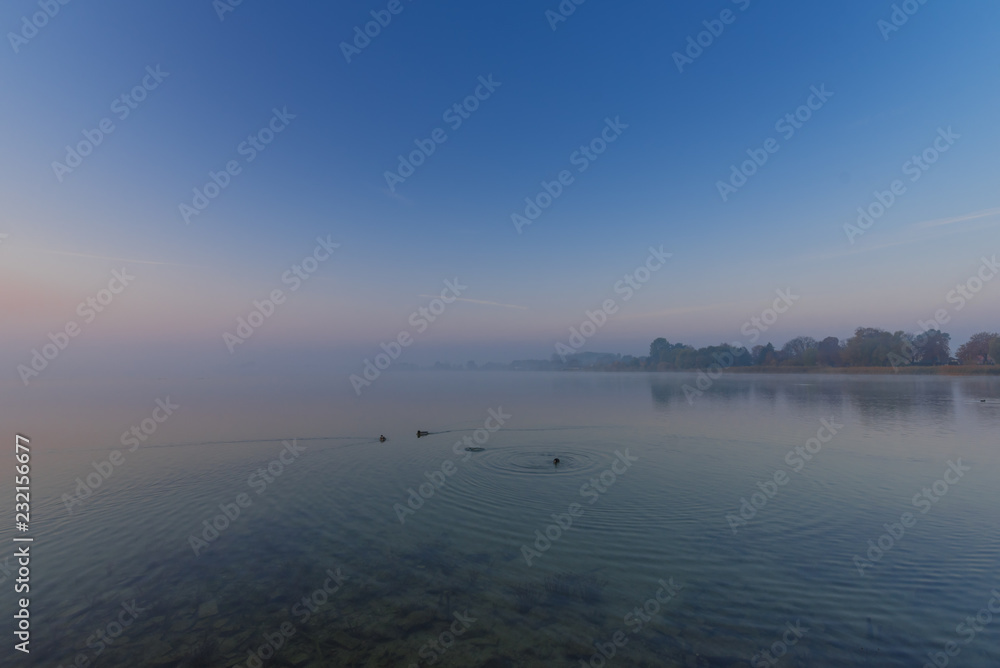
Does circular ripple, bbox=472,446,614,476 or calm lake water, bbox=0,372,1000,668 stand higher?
calm lake water, bbox=0,372,1000,668

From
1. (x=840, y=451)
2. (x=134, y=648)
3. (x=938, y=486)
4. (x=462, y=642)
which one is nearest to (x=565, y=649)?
(x=462, y=642)

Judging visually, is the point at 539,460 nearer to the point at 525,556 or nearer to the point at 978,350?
the point at 525,556

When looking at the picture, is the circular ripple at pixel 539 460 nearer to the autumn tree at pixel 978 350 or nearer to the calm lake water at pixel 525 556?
the calm lake water at pixel 525 556

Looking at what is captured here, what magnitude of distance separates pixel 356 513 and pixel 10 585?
10549 mm

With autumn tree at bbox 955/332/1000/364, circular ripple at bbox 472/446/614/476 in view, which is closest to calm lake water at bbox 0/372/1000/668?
circular ripple at bbox 472/446/614/476

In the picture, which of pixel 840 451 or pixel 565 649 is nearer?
pixel 565 649

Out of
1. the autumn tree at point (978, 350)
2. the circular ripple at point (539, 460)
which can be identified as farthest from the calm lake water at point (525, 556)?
the autumn tree at point (978, 350)

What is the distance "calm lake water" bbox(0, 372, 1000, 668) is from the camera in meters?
10.1

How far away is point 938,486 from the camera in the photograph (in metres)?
21.2

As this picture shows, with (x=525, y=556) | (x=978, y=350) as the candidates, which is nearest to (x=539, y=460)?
(x=525, y=556)

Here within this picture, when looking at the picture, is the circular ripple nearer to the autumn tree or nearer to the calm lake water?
the calm lake water

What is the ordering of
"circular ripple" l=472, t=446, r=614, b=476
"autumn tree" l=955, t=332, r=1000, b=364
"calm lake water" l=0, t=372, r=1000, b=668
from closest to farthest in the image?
"calm lake water" l=0, t=372, r=1000, b=668 → "circular ripple" l=472, t=446, r=614, b=476 → "autumn tree" l=955, t=332, r=1000, b=364

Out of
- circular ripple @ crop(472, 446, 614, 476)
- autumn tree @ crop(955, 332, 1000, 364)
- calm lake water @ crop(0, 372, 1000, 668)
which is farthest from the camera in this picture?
autumn tree @ crop(955, 332, 1000, 364)

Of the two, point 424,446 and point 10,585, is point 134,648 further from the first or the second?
point 424,446
